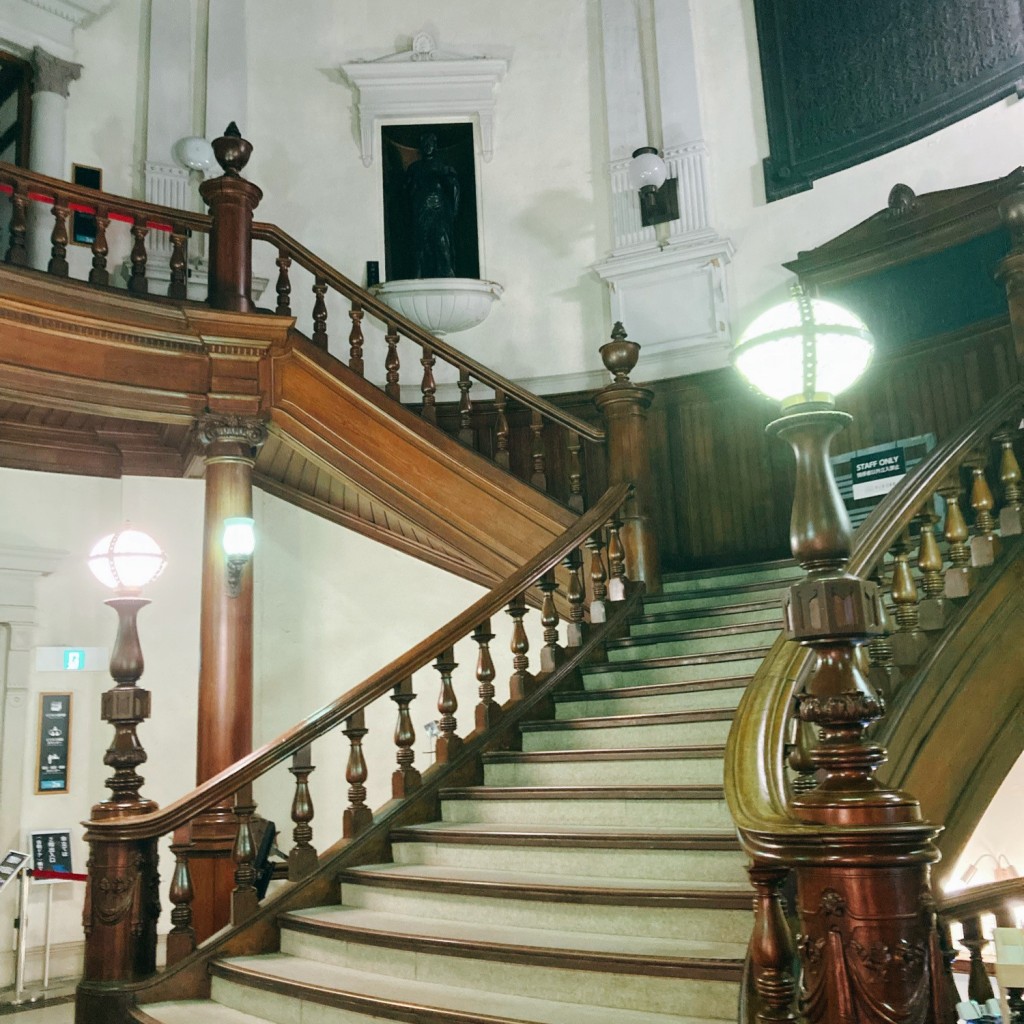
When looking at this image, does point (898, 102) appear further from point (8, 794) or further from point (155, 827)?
point (8, 794)

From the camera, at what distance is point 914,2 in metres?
7.10

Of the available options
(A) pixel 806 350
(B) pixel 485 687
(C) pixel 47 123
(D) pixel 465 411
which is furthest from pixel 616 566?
(C) pixel 47 123

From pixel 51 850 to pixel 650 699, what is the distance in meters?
4.09

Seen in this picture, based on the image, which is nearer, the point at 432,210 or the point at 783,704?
the point at 783,704

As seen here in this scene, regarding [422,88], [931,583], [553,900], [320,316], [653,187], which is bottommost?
[553,900]

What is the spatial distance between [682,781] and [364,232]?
5680mm

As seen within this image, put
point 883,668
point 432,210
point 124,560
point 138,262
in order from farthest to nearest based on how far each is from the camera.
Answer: point 432,210, point 138,262, point 124,560, point 883,668

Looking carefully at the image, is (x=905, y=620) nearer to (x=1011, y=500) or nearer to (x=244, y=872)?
(x=1011, y=500)

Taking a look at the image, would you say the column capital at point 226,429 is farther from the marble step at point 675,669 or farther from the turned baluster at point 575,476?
the marble step at point 675,669

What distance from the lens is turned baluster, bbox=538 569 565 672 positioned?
214 inches

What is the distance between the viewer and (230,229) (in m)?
6.34

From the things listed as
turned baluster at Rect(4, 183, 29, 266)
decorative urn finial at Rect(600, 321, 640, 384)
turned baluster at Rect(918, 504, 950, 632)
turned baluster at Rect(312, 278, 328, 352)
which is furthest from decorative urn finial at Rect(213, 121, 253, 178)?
turned baluster at Rect(918, 504, 950, 632)

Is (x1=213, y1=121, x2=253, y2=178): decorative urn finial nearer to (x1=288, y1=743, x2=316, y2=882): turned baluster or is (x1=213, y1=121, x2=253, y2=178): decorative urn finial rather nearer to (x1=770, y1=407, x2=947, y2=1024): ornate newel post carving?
(x1=288, y1=743, x2=316, y2=882): turned baluster

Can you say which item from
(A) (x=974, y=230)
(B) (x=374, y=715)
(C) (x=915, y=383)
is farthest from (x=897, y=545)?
(B) (x=374, y=715)
